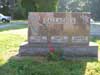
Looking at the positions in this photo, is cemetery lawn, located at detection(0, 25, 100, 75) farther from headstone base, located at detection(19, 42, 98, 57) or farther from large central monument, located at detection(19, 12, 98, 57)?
large central monument, located at detection(19, 12, 98, 57)

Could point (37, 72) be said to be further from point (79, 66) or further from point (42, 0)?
point (42, 0)

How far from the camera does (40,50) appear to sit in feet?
31.3

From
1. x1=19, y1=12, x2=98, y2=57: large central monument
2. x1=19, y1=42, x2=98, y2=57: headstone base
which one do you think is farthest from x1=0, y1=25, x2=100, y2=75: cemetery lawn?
x1=19, y1=12, x2=98, y2=57: large central monument

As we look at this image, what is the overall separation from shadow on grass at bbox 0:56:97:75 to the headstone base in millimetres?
586

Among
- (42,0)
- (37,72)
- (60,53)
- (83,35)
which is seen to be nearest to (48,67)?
(37,72)

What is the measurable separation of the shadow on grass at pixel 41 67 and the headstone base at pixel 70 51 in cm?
59

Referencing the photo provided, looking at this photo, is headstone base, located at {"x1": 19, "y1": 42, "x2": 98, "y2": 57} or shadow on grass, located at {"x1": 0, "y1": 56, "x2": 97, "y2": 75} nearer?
shadow on grass, located at {"x1": 0, "y1": 56, "x2": 97, "y2": 75}

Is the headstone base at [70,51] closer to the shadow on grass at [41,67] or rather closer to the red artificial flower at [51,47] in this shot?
the red artificial flower at [51,47]

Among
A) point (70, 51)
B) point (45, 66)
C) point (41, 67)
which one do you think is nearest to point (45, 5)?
point (70, 51)

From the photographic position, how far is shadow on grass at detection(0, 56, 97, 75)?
7.31 metres

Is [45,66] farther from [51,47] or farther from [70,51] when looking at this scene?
[70,51]

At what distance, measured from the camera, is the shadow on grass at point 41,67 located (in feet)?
24.0

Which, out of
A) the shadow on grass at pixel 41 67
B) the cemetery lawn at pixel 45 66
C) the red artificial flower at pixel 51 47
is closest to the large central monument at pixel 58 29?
the red artificial flower at pixel 51 47

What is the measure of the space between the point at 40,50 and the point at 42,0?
3495cm
